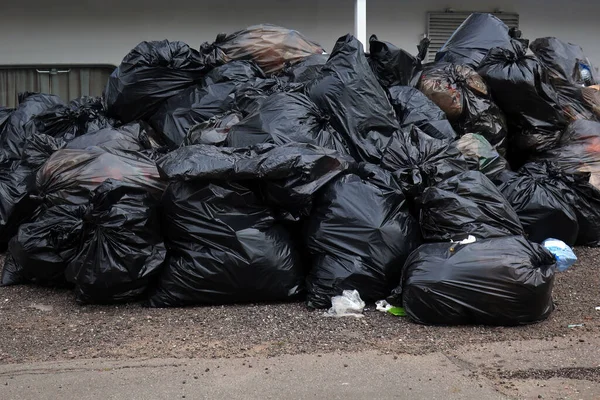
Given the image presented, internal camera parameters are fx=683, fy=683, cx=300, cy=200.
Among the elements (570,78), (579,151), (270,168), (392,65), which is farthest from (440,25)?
(270,168)

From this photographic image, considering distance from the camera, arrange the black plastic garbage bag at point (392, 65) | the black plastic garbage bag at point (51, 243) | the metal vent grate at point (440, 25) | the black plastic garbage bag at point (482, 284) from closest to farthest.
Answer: the black plastic garbage bag at point (482, 284) < the black plastic garbage bag at point (51, 243) < the black plastic garbage bag at point (392, 65) < the metal vent grate at point (440, 25)

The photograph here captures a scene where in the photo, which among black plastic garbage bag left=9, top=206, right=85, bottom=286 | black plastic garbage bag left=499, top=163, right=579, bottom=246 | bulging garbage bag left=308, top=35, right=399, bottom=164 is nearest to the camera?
black plastic garbage bag left=9, top=206, right=85, bottom=286

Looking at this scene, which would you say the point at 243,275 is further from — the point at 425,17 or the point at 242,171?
the point at 425,17

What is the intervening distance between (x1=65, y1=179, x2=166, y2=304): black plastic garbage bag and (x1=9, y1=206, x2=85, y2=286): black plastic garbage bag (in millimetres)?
177

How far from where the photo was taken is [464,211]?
3.71 m

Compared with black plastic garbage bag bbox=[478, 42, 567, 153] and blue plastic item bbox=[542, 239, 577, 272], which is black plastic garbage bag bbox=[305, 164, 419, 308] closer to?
blue plastic item bbox=[542, 239, 577, 272]

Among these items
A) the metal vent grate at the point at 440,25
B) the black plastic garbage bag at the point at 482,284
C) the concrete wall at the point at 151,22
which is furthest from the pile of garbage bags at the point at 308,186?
the metal vent grate at the point at 440,25

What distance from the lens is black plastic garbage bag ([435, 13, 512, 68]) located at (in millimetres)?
5789

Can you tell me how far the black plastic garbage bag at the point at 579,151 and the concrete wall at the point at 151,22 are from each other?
11.5 ft

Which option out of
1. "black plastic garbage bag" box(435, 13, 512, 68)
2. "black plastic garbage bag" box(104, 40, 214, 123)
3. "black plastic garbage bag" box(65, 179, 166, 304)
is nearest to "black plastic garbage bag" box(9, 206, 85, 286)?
"black plastic garbage bag" box(65, 179, 166, 304)

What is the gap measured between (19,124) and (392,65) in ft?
9.72

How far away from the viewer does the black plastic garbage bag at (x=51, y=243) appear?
3.91 m

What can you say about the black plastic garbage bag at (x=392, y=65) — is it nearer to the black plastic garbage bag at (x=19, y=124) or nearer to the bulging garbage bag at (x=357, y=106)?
the bulging garbage bag at (x=357, y=106)

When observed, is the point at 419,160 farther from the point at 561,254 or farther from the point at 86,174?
the point at 86,174
